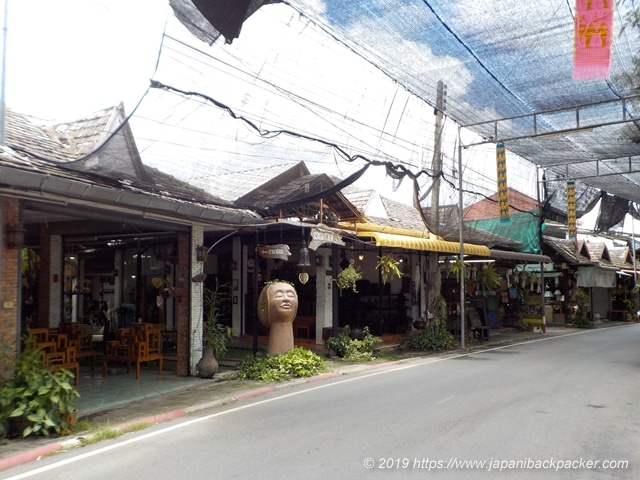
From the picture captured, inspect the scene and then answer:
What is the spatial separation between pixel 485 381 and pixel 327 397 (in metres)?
3.43

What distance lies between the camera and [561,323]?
29016 mm

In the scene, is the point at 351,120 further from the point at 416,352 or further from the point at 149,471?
the point at 149,471

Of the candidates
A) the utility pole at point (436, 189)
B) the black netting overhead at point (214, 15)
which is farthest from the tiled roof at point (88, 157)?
the utility pole at point (436, 189)

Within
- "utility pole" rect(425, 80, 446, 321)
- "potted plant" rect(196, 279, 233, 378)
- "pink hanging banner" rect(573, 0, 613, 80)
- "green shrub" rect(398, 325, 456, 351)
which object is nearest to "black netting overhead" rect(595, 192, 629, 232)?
"utility pole" rect(425, 80, 446, 321)

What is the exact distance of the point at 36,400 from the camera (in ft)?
22.1

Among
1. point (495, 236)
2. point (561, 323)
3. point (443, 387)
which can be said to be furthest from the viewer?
point (561, 323)

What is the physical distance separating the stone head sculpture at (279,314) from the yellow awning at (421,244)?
3.16m

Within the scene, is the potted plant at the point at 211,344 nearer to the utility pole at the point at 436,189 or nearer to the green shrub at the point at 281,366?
the green shrub at the point at 281,366

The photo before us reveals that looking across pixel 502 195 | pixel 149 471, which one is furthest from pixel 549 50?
pixel 149 471

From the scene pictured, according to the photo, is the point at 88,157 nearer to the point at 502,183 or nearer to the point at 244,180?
the point at 244,180

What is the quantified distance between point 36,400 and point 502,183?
15086 mm

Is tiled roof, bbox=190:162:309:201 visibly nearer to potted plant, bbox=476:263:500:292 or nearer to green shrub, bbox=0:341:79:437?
→ green shrub, bbox=0:341:79:437

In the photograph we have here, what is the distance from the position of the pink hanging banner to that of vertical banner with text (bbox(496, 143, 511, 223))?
650 centimetres

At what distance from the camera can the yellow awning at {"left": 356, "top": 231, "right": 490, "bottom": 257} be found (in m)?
14.3
